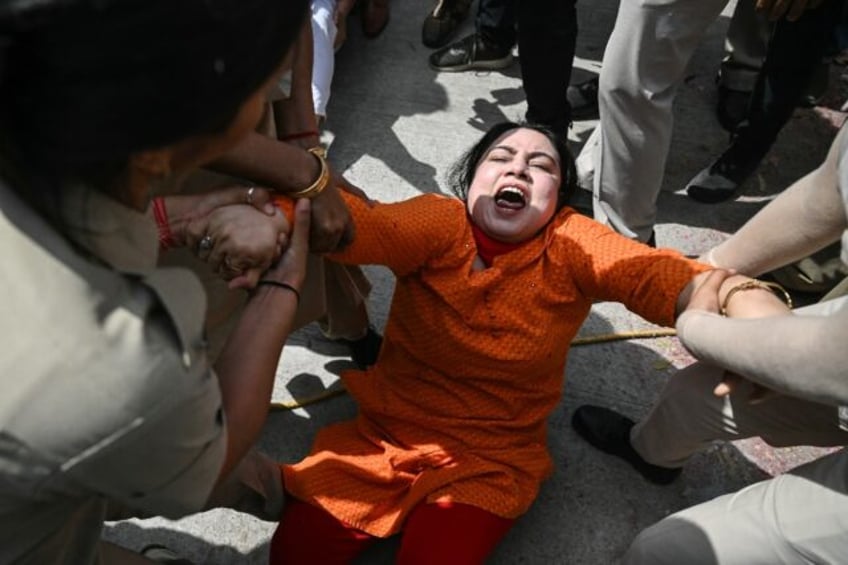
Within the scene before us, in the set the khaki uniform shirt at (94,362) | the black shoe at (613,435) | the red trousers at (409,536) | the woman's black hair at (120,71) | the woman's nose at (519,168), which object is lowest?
→ the black shoe at (613,435)

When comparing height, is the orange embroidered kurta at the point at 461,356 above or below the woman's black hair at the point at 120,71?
below

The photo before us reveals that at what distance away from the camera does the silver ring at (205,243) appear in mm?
1538

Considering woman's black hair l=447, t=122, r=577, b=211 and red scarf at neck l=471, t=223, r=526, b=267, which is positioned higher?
woman's black hair l=447, t=122, r=577, b=211

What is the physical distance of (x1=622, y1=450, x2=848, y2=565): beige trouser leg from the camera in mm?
1492

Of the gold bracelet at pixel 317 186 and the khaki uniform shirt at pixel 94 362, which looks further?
the gold bracelet at pixel 317 186

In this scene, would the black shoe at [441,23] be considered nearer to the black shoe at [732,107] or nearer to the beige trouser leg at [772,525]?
the black shoe at [732,107]

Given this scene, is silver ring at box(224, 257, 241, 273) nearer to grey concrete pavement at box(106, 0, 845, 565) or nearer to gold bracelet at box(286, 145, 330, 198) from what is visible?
gold bracelet at box(286, 145, 330, 198)

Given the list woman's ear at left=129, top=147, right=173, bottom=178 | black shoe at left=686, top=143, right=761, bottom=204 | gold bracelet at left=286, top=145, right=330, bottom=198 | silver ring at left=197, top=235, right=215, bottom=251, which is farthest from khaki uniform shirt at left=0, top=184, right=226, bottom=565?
black shoe at left=686, top=143, right=761, bottom=204

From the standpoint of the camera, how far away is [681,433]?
2.01m

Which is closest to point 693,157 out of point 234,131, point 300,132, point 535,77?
point 535,77

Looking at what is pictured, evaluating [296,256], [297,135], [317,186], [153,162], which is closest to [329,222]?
[317,186]

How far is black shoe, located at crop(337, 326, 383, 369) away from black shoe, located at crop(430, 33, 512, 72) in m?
1.89

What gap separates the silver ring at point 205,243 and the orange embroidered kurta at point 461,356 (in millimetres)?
418

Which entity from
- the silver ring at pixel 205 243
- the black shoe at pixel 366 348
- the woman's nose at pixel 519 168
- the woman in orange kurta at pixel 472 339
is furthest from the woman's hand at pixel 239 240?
the black shoe at pixel 366 348
